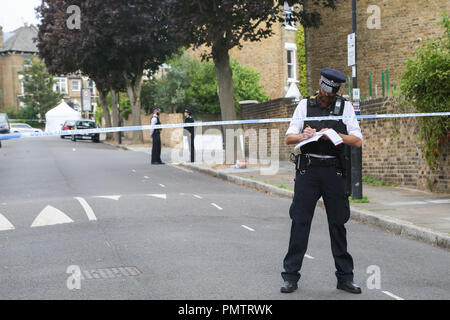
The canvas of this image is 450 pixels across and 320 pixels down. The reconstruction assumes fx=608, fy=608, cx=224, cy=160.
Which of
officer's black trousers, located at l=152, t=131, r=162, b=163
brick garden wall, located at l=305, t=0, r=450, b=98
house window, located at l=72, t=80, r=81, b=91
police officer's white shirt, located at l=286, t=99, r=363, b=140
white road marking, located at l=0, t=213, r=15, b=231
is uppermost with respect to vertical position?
house window, located at l=72, t=80, r=81, b=91

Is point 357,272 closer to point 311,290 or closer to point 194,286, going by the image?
point 311,290

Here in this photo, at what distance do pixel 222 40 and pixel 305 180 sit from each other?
14.0 m

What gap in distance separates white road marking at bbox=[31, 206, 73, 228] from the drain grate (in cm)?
312

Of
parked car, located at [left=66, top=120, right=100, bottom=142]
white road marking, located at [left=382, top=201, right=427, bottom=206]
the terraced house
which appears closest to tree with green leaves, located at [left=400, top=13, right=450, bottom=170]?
white road marking, located at [left=382, top=201, right=427, bottom=206]

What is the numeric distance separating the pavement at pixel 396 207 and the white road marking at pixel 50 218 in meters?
4.61

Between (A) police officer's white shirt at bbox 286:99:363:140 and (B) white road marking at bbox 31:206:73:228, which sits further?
(B) white road marking at bbox 31:206:73:228

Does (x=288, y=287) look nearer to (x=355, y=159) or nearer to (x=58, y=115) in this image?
(x=355, y=159)

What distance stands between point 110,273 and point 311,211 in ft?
6.88

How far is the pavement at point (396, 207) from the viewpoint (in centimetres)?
832

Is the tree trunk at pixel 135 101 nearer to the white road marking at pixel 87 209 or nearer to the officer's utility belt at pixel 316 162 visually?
the white road marking at pixel 87 209

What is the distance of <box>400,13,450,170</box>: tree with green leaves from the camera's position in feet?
37.0

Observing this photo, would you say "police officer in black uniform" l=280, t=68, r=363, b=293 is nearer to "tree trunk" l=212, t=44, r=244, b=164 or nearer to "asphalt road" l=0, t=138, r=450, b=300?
"asphalt road" l=0, t=138, r=450, b=300

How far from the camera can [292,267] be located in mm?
5367
